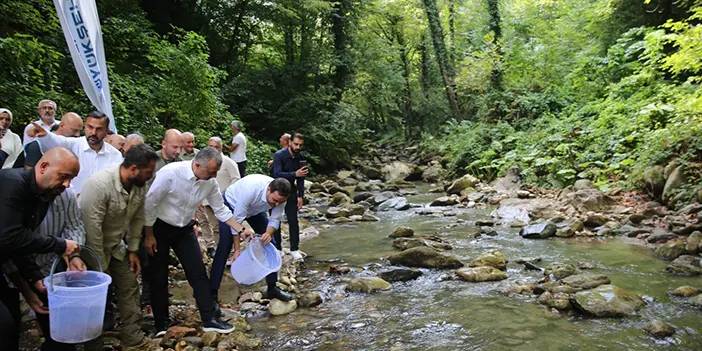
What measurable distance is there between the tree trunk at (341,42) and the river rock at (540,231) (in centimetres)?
1350

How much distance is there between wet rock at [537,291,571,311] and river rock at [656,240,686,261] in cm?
258

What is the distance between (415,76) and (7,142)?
89.3 ft

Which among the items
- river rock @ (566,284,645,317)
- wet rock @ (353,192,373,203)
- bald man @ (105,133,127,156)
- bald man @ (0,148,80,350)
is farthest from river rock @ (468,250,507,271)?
wet rock @ (353,192,373,203)

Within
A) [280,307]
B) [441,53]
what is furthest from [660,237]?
[441,53]

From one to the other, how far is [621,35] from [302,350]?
14584mm

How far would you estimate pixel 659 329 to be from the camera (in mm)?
4480

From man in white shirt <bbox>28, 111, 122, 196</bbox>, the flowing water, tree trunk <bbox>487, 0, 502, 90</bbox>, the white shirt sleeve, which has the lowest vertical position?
the flowing water

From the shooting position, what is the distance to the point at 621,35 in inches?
580

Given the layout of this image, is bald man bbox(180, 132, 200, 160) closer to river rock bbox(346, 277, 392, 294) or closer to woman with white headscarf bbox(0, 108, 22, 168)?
woman with white headscarf bbox(0, 108, 22, 168)

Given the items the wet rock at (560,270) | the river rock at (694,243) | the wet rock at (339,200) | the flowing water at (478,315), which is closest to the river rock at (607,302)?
the flowing water at (478,315)

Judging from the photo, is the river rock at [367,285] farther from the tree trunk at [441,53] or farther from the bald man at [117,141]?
the tree trunk at [441,53]

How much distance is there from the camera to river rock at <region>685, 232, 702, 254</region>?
22.3 feet

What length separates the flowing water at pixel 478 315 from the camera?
447 centimetres

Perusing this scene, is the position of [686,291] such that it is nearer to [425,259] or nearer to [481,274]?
[481,274]
